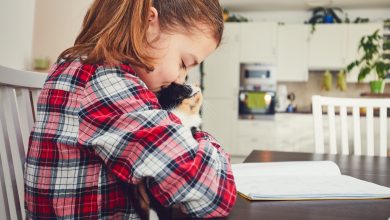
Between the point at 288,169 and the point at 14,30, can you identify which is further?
the point at 14,30

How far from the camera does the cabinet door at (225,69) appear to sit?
17.9 ft

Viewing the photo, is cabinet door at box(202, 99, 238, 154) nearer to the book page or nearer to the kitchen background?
the kitchen background

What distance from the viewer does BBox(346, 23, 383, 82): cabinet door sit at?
203 inches

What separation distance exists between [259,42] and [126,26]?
16.5 feet

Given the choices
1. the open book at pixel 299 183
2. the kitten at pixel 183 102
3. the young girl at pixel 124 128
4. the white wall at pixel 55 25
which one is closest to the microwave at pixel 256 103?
the white wall at pixel 55 25

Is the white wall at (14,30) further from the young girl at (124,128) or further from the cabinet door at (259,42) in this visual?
the cabinet door at (259,42)

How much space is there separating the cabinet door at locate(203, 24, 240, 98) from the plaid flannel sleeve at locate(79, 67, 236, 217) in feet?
16.1

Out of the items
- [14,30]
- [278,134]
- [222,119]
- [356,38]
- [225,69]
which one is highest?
[356,38]

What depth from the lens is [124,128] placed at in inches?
21.6

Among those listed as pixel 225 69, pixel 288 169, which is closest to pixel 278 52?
pixel 225 69

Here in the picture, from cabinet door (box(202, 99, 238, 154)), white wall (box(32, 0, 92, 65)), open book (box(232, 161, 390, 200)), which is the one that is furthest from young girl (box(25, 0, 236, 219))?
cabinet door (box(202, 99, 238, 154))

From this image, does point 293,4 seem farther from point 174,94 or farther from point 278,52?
point 174,94

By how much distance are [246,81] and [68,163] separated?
16.4 feet

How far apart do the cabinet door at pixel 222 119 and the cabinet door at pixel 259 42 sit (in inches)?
28.1
